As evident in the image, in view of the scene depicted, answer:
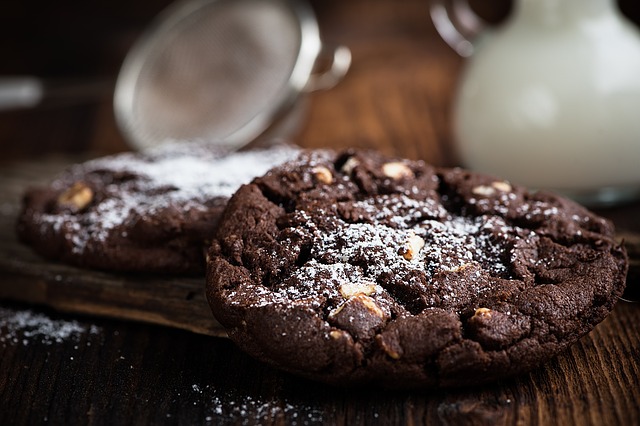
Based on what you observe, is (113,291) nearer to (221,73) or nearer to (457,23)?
(457,23)

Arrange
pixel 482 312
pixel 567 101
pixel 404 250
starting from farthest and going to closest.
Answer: pixel 567 101 < pixel 404 250 < pixel 482 312

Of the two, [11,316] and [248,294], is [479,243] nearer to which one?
[248,294]

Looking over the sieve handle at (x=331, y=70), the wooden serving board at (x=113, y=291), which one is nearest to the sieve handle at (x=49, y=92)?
the sieve handle at (x=331, y=70)

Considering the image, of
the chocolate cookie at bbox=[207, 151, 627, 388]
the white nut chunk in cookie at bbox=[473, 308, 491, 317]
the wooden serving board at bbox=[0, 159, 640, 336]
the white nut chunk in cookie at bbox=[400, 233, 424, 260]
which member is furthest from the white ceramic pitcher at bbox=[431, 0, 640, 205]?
the white nut chunk in cookie at bbox=[473, 308, 491, 317]

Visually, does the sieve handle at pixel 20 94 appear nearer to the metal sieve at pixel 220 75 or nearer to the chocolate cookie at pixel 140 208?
the metal sieve at pixel 220 75

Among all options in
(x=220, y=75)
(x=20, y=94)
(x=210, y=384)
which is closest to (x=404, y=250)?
(x=210, y=384)

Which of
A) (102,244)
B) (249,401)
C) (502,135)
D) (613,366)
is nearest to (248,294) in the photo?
(249,401)
